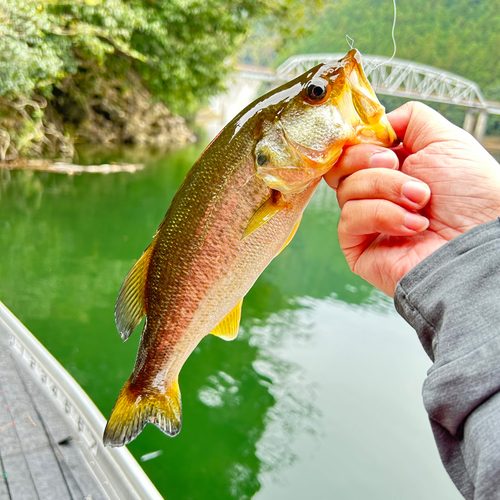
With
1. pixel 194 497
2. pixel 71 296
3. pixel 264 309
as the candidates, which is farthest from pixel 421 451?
pixel 71 296

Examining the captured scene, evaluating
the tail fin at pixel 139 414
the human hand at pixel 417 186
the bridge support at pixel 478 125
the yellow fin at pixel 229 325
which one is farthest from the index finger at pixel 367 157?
the bridge support at pixel 478 125

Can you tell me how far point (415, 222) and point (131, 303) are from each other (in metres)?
0.99

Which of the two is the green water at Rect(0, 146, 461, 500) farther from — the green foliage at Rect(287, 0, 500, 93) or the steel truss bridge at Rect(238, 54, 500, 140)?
the green foliage at Rect(287, 0, 500, 93)

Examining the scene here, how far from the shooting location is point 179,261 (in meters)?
1.48

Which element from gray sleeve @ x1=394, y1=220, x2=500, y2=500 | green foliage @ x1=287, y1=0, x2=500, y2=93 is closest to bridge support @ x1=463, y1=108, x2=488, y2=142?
green foliage @ x1=287, y1=0, x2=500, y2=93

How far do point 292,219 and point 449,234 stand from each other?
0.51 meters

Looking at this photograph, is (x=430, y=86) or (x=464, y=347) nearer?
(x=464, y=347)

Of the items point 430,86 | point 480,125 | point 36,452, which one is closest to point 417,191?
point 36,452

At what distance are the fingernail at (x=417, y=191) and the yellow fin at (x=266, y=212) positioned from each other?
1.22ft

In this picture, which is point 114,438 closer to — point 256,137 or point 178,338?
point 178,338

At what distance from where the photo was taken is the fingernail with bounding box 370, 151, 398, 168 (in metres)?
1.35

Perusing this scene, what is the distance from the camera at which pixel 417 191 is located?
1.31 metres

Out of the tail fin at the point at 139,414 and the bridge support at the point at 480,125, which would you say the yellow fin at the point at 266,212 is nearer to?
the tail fin at the point at 139,414

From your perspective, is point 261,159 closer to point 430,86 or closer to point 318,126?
point 318,126
